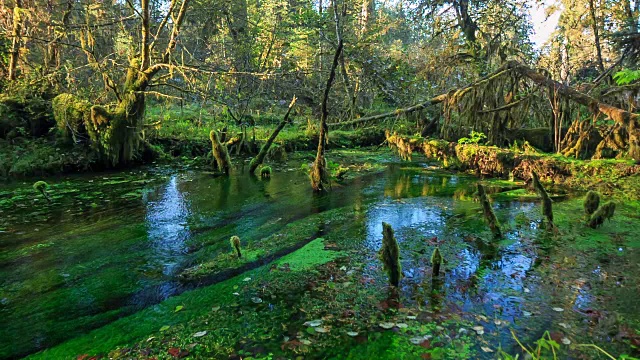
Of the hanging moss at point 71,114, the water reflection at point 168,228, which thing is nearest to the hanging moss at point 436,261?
the water reflection at point 168,228

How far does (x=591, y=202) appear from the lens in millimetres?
6258

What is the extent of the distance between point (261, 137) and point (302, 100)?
6.26 m

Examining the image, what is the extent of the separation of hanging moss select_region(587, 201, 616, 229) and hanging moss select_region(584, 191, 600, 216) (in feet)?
0.51

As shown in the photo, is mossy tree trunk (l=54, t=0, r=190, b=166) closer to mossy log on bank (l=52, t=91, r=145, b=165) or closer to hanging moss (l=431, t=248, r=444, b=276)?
mossy log on bank (l=52, t=91, r=145, b=165)

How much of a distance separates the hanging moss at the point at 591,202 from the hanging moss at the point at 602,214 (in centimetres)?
15

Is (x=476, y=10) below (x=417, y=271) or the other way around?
the other way around

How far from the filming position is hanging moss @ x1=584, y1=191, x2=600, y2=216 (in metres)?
6.22

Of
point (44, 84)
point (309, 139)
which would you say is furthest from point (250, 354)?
point (309, 139)

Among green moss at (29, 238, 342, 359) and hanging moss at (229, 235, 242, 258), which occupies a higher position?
hanging moss at (229, 235, 242, 258)

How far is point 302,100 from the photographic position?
2211cm

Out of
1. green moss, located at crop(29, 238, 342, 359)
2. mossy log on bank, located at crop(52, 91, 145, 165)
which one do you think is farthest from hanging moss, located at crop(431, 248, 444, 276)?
mossy log on bank, located at crop(52, 91, 145, 165)

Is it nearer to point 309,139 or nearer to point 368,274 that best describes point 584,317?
point 368,274

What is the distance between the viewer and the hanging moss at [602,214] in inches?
237

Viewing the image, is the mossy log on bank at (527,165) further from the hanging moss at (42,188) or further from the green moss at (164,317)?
the hanging moss at (42,188)
